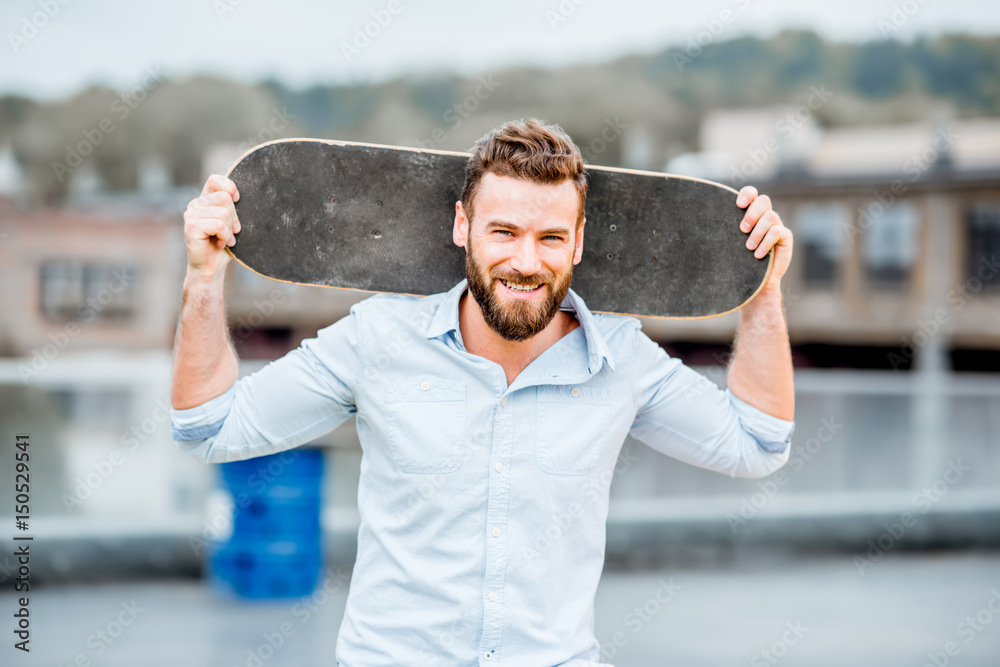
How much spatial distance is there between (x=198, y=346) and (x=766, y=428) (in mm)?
1155

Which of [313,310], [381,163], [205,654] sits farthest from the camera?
[313,310]

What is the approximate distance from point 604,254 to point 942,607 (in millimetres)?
3632

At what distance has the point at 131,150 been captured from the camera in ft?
134

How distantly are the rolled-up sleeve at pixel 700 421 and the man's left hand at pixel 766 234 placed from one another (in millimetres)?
278

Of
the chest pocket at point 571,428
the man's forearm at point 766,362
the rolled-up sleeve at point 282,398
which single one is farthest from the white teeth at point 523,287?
the man's forearm at point 766,362

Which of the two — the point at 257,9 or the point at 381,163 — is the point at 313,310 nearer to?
the point at 381,163

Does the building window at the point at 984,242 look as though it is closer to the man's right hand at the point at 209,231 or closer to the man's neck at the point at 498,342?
the man's neck at the point at 498,342

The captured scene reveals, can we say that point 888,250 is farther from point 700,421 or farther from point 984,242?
point 700,421

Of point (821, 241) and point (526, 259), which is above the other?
point (821, 241)

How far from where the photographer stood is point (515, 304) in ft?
5.06

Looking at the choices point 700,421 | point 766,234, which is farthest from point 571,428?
point 766,234

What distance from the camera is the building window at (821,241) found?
84.9 feet

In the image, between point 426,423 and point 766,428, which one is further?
point 766,428

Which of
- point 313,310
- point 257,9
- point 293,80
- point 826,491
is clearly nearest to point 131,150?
point 293,80
